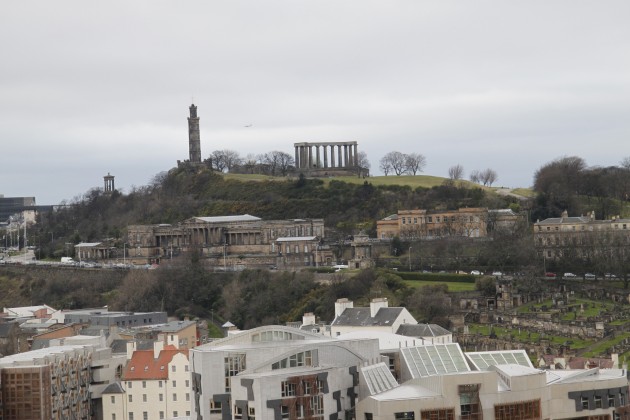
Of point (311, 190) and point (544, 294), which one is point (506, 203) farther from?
point (544, 294)

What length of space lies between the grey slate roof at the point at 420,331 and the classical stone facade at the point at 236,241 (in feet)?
183

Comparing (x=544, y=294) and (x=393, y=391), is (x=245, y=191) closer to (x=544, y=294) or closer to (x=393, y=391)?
(x=544, y=294)

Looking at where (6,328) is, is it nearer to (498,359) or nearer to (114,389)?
(114,389)

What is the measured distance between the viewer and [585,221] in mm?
121625

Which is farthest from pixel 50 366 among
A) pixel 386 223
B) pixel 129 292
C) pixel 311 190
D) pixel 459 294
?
pixel 311 190

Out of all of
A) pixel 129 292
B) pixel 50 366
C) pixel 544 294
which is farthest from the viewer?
pixel 129 292

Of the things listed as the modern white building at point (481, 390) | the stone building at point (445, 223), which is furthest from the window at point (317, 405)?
the stone building at point (445, 223)

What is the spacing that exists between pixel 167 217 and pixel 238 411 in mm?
118624

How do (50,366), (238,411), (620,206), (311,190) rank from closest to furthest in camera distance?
(238,411) → (50,366) → (620,206) → (311,190)

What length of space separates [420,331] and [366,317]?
5.00m

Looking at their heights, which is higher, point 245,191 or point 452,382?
point 245,191

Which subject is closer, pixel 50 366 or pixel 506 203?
pixel 50 366

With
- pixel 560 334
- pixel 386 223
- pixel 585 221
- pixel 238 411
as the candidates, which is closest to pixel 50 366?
pixel 238 411

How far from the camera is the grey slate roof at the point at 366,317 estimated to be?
251 ft
